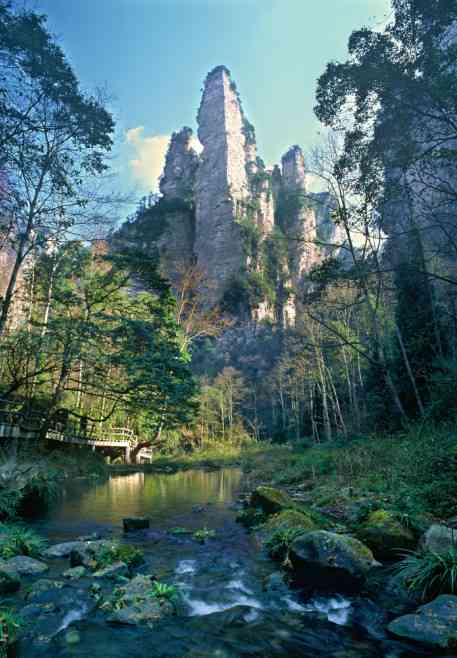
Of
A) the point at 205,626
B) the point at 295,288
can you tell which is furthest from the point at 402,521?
the point at 295,288

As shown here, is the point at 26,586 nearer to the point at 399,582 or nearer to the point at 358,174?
the point at 399,582

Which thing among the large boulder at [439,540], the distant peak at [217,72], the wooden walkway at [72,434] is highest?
the distant peak at [217,72]

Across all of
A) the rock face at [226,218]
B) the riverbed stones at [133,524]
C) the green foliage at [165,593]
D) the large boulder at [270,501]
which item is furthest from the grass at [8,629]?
the rock face at [226,218]

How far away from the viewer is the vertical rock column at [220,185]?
2370 inches

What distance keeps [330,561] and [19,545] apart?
4.77 m

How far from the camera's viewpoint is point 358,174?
1051 centimetres

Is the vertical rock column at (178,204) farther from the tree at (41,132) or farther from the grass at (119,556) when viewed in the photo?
the grass at (119,556)

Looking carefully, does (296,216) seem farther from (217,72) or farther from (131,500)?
(131,500)

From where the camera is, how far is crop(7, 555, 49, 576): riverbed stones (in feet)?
16.2

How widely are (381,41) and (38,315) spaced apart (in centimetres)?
1913

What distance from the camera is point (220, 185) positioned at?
63.2 meters

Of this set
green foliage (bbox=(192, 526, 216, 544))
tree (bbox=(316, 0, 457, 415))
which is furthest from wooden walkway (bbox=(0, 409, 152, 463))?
tree (bbox=(316, 0, 457, 415))

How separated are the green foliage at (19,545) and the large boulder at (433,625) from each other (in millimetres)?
5211

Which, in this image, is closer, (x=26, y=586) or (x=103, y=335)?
(x=26, y=586)
